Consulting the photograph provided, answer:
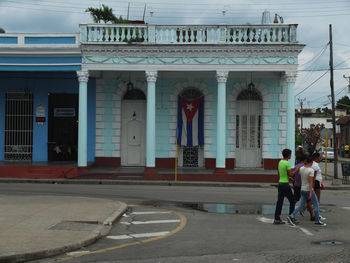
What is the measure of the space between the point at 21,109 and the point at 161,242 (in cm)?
1806

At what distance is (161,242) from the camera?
26.5 feet

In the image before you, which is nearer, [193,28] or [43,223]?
[43,223]

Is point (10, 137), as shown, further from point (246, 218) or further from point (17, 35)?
point (246, 218)

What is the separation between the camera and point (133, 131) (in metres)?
24.2

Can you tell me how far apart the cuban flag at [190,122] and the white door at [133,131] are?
1854 millimetres

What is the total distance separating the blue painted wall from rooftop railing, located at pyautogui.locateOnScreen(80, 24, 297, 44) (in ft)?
10.4

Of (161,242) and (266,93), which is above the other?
(266,93)

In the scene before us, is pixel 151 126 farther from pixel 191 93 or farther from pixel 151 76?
Result: pixel 191 93

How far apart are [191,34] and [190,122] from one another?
4489 millimetres

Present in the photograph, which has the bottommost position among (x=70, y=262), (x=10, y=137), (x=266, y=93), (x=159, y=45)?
(x=70, y=262)

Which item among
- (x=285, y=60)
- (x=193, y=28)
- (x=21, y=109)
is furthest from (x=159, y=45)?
(x=21, y=109)

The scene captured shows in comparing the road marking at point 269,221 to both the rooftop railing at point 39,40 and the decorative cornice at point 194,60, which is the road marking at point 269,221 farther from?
the rooftop railing at point 39,40

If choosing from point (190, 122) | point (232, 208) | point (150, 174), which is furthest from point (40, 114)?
point (232, 208)

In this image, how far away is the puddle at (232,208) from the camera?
39.1 feet
